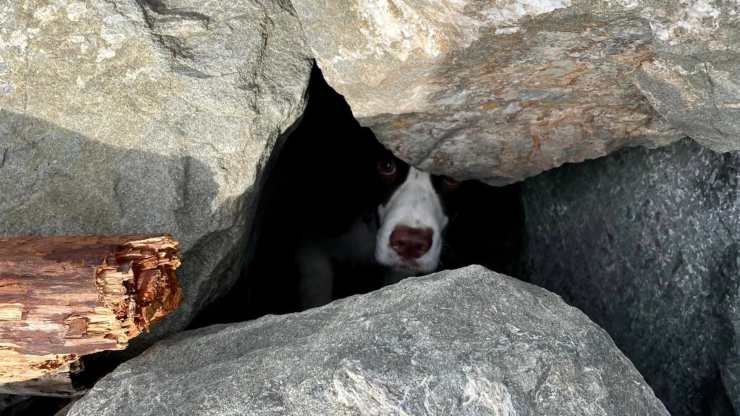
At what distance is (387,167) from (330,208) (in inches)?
15.2

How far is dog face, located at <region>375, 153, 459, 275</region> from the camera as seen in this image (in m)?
2.71

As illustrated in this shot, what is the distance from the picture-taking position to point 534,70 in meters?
1.75

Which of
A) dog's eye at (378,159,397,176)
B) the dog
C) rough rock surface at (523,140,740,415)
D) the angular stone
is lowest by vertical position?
the dog

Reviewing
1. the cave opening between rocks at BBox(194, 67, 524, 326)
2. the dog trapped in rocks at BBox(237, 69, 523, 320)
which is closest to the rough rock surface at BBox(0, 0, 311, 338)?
the dog trapped in rocks at BBox(237, 69, 523, 320)

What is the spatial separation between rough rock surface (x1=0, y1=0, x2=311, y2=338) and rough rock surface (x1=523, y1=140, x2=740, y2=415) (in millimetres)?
883

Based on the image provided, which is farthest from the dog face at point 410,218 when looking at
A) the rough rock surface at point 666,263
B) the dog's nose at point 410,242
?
the rough rock surface at point 666,263

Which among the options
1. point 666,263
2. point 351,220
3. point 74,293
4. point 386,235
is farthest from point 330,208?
point 74,293

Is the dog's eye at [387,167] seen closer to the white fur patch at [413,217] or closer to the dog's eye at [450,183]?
the white fur patch at [413,217]

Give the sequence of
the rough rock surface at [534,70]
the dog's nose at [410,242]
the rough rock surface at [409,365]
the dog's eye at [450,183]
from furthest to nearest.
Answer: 1. the dog's eye at [450,183]
2. the dog's nose at [410,242]
3. the rough rock surface at [534,70]
4. the rough rock surface at [409,365]

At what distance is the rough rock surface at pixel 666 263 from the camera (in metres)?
1.84

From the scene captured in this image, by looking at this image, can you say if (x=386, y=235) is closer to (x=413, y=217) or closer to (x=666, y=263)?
(x=413, y=217)

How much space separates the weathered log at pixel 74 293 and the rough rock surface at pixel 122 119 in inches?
9.6

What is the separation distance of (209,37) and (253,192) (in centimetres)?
33

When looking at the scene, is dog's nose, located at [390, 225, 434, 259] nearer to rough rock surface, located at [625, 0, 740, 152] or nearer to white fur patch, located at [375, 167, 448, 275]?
white fur patch, located at [375, 167, 448, 275]
